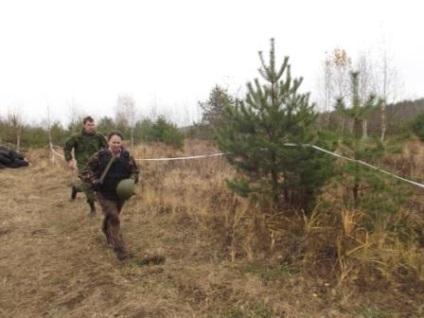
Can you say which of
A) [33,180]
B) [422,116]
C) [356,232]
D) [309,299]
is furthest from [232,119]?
[422,116]

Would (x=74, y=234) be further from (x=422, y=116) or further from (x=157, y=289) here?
(x=422, y=116)

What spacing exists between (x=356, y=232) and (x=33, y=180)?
10.8 metres

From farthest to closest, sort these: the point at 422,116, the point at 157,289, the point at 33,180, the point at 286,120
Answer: the point at 422,116
the point at 33,180
the point at 286,120
the point at 157,289

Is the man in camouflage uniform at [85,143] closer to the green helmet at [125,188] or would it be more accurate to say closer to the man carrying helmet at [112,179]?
the man carrying helmet at [112,179]

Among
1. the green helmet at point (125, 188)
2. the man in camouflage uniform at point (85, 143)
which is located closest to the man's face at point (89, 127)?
the man in camouflage uniform at point (85, 143)

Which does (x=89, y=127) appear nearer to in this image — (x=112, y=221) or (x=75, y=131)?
(x=112, y=221)

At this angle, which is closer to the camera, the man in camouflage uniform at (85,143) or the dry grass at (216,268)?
the dry grass at (216,268)

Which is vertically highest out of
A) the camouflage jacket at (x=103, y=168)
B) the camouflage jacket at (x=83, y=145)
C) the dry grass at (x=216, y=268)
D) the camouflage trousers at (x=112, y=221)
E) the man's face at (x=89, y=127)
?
the man's face at (x=89, y=127)

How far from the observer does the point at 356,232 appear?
5070 mm

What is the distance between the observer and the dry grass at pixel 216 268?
423cm

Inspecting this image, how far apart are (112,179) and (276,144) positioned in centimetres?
215

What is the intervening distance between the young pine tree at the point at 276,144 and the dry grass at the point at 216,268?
1.12 ft

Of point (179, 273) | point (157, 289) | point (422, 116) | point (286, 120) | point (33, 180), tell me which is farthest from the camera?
point (422, 116)

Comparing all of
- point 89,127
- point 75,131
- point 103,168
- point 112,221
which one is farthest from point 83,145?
point 75,131
